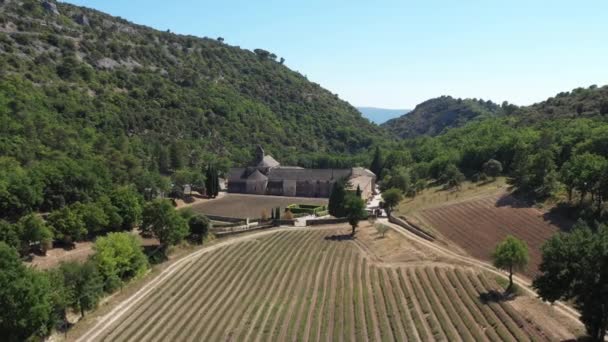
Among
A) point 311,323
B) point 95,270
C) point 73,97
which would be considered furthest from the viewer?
point 73,97

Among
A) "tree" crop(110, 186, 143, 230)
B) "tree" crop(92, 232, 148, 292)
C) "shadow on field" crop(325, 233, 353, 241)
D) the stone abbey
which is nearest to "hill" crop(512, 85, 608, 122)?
the stone abbey

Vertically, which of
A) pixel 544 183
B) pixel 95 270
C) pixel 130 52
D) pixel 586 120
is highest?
pixel 130 52

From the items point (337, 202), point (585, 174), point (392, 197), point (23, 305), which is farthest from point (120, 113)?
point (585, 174)

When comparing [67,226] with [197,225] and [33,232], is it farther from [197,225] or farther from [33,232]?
[197,225]

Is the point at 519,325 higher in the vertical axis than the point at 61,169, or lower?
lower

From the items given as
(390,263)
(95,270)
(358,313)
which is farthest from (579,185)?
(95,270)

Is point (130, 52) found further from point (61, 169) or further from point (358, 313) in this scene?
point (358, 313)
